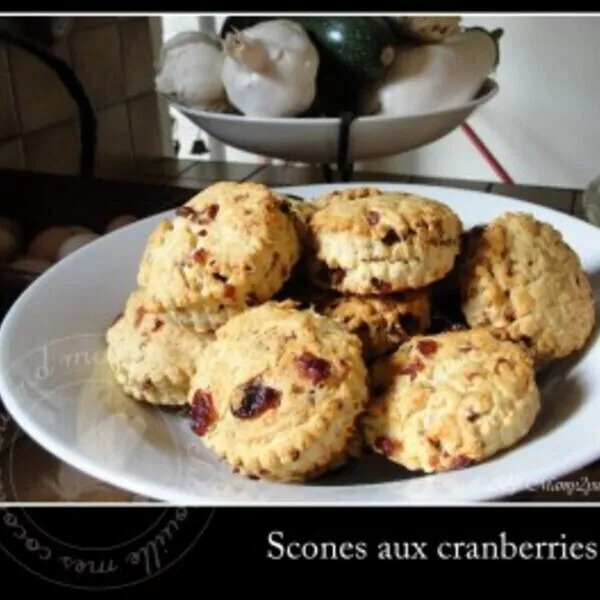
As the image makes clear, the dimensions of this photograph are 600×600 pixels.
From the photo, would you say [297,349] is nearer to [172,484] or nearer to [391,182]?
[172,484]

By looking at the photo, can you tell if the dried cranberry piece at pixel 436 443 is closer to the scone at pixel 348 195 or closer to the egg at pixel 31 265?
the scone at pixel 348 195

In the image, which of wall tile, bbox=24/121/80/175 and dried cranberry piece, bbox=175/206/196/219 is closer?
dried cranberry piece, bbox=175/206/196/219

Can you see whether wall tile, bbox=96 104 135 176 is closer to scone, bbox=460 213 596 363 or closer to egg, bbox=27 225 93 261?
egg, bbox=27 225 93 261

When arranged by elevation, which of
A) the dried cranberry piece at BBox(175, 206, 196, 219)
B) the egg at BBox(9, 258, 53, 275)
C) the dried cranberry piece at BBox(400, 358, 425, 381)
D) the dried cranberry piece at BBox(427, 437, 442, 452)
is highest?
the dried cranberry piece at BBox(175, 206, 196, 219)

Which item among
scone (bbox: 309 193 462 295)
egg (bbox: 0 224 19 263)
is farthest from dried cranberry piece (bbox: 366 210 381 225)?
egg (bbox: 0 224 19 263)

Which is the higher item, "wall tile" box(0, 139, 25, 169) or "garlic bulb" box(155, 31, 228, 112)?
"garlic bulb" box(155, 31, 228, 112)

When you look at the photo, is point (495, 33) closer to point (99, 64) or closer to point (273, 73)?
point (273, 73)

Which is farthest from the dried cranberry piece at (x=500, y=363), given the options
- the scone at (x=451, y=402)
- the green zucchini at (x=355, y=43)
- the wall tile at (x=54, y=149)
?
the wall tile at (x=54, y=149)
